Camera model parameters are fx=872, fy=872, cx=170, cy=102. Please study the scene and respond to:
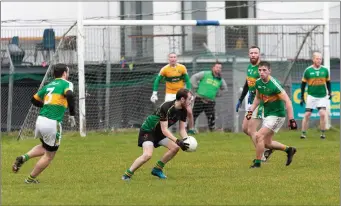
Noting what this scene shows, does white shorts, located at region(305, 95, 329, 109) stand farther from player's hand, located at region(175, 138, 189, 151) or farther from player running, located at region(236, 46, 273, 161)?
player's hand, located at region(175, 138, 189, 151)

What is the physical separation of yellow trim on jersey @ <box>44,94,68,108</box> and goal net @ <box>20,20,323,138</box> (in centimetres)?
1122

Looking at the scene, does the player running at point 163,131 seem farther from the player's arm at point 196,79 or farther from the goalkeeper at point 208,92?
the player's arm at point 196,79

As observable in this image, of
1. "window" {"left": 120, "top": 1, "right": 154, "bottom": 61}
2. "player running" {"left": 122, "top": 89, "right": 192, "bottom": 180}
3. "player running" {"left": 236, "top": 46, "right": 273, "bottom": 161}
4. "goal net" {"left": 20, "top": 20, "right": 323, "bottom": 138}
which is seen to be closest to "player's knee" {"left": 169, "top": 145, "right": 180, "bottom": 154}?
"player running" {"left": 122, "top": 89, "right": 192, "bottom": 180}

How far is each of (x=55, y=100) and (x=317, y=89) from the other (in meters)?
10.6

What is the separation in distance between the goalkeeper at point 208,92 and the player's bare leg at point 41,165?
38.1ft

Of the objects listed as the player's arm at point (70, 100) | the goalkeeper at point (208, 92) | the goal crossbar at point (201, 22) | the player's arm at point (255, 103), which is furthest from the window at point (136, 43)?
the player's arm at point (70, 100)

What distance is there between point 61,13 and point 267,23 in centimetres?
822

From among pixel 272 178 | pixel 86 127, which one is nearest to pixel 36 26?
pixel 86 127

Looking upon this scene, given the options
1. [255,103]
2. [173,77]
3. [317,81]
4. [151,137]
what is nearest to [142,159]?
[151,137]

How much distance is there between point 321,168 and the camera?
50.3ft

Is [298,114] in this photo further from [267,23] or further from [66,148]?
[66,148]

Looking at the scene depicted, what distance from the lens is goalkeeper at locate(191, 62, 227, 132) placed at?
24.5m

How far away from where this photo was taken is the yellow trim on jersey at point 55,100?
1323 centimetres

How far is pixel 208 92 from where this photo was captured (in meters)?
24.6
